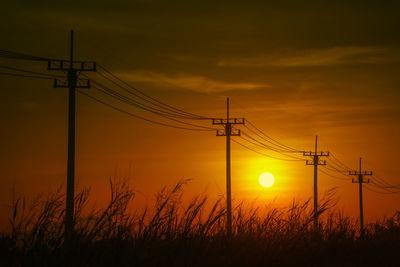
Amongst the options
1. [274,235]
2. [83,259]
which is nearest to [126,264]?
[83,259]

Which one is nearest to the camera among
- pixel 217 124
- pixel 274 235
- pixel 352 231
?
pixel 274 235

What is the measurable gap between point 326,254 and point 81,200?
244 inches

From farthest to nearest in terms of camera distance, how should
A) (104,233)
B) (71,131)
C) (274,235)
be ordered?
(71,131), (274,235), (104,233)

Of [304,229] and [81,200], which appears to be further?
[304,229]

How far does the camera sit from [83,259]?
25.1 feet

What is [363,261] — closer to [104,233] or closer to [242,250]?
[242,250]

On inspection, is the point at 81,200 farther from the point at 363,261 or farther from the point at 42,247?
the point at 363,261

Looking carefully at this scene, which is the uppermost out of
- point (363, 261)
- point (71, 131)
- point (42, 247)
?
point (71, 131)

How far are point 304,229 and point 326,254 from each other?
891 mm

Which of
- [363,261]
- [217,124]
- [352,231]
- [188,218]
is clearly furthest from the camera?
[217,124]

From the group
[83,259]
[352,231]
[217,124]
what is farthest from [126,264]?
[217,124]

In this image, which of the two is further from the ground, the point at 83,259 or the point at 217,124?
the point at 217,124

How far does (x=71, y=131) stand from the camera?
1141 inches

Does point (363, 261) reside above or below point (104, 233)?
below
